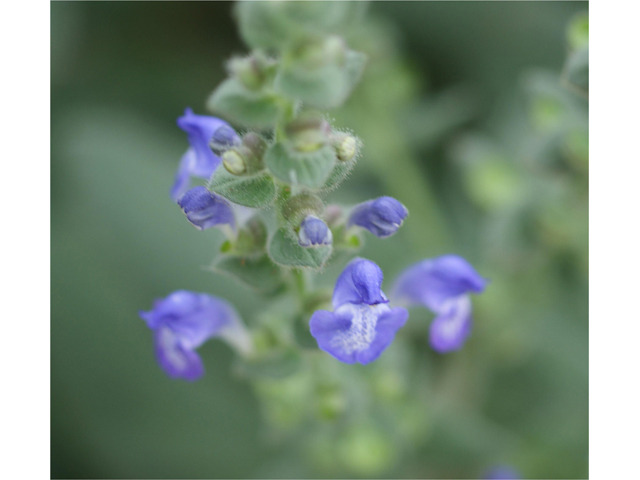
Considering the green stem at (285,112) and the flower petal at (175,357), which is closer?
the green stem at (285,112)

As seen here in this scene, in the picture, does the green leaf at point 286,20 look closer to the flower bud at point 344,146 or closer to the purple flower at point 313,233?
the flower bud at point 344,146

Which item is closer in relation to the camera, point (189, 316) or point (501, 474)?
point (189, 316)

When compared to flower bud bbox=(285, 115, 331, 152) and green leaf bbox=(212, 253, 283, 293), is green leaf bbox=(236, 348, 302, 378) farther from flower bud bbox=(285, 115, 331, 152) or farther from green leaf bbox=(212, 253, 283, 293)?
flower bud bbox=(285, 115, 331, 152)

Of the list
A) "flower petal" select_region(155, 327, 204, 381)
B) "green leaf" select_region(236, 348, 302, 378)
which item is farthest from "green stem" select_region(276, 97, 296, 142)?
"green leaf" select_region(236, 348, 302, 378)

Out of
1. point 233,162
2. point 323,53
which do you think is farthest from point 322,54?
point 233,162

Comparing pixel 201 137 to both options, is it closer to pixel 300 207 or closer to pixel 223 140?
pixel 223 140

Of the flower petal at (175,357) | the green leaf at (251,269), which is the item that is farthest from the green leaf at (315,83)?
the flower petal at (175,357)
